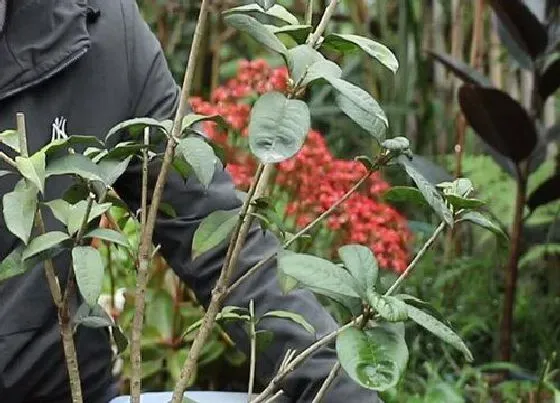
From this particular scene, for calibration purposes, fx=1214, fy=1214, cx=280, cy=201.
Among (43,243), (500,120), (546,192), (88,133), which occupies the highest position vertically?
(43,243)

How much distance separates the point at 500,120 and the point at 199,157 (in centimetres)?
189

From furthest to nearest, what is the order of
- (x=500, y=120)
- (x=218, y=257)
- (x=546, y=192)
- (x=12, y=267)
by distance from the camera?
(x=546, y=192), (x=500, y=120), (x=218, y=257), (x=12, y=267)

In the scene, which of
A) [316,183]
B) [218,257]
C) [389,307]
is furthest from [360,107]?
[316,183]

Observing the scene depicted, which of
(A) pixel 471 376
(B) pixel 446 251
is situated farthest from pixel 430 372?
(B) pixel 446 251

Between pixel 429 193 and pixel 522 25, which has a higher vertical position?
pixel 429 193

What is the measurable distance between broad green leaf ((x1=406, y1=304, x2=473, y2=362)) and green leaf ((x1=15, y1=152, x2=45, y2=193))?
1.06ft

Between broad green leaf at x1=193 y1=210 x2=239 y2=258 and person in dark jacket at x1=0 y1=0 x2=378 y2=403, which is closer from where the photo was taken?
broad green leaf at x1=193 y1=210 x2=239 y2=258

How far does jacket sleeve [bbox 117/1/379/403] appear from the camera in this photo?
151cm

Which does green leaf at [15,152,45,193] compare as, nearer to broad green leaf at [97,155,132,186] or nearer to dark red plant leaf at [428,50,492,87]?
broad green leaf at [97,155,132,186]

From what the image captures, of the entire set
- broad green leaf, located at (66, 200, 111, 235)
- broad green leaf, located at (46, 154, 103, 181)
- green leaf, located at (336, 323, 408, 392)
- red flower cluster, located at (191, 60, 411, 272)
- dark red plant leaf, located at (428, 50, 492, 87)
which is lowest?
red flower cluster, located at (191, 60, 411, 272)

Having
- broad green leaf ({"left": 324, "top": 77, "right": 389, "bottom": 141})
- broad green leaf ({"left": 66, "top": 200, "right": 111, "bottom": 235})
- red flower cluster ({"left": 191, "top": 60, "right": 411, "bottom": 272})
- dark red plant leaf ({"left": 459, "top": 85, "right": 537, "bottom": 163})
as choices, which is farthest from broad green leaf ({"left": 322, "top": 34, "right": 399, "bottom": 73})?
dark red plant leaf ({"left": 459, "top": 85, "right": 537, "bottom": 163})

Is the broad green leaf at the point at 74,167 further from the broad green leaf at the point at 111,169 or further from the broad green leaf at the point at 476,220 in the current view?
the broad green leaf at the point at 476,220

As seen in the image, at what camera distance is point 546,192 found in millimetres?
2945

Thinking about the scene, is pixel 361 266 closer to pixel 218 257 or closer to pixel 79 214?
pixel 79 214
